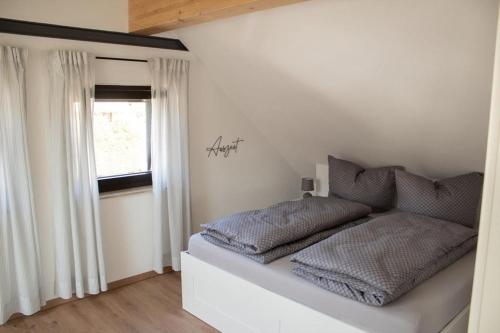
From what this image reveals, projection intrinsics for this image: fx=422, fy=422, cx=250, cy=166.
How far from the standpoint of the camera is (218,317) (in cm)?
267

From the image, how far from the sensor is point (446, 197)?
2.96 m

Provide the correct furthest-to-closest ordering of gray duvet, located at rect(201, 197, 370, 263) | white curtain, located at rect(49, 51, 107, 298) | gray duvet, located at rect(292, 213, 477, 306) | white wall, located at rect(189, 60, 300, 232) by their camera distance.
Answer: white wall, located at rect(189, 60, 300, 232), white curtain, located at rect(49, 51, 107, 298), gray duvet, located at rect(201, 197, 370, 263), gray duvet, located at rect(292, 213, 477, 306)

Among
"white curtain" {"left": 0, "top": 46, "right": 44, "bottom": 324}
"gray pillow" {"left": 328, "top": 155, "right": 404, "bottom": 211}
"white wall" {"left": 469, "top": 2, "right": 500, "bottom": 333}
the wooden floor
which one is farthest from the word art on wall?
"white wall" {"left": 469, "top": 2, "right": 500, "bottom": 333}

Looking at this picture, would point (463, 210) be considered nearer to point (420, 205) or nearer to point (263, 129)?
point (420, 205)

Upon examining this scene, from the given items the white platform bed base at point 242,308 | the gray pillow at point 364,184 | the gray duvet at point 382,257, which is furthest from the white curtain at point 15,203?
the gray pillow at point 364,184

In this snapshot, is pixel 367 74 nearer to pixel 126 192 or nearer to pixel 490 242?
pixel 490 242

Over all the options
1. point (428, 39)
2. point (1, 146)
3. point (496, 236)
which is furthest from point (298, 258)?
point (1, 146)

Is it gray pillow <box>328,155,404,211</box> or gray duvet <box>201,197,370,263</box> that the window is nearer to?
gray duvet <box>201,197,370,263</box>

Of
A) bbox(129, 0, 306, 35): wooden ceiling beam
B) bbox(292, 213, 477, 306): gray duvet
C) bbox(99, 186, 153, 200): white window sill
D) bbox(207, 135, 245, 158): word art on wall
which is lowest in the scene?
bbox(292, 213, 477, 306): gray duvet

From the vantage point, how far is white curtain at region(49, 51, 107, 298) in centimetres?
286

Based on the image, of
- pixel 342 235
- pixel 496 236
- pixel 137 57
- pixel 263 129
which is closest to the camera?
pixel 496 236

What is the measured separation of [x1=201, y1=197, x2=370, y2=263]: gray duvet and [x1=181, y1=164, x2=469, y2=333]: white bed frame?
0.62ft

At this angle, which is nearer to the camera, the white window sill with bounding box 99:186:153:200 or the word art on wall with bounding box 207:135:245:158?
the white window sill with bounding box 99:186:153:200

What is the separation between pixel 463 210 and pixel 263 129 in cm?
193
